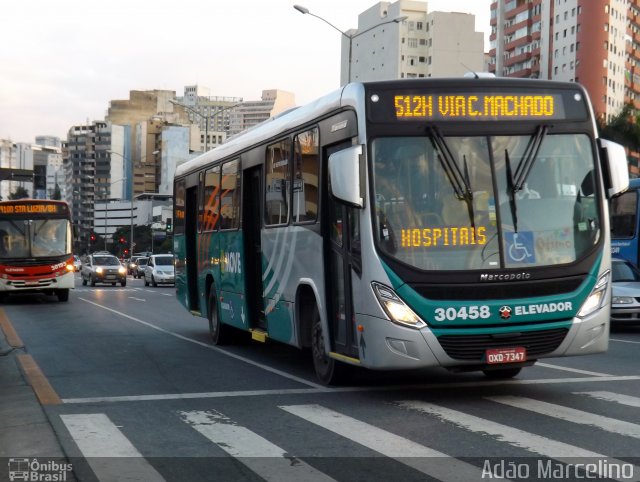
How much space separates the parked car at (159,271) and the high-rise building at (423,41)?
90318mm

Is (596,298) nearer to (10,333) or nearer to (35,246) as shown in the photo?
(10,333)

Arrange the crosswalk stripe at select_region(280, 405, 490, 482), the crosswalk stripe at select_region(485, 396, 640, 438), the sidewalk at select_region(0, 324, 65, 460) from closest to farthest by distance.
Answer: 1. the crosswalk stripe at select_region(280, 405, 490, 482)
2. the sidewalk at select_region(0, 324, 65, 460)
3. the crosswalk stripe at select_region(485, 396, 640, 438)

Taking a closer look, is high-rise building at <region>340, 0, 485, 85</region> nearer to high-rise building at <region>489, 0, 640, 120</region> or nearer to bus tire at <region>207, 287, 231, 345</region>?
high-rise building at <region>489, 0, 640, 120</region>

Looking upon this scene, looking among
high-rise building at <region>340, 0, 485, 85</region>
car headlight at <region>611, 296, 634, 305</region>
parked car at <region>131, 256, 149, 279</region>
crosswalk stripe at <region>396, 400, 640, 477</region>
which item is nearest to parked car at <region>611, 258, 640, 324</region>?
car headlight at <region>611, 296, 634, 305</region>

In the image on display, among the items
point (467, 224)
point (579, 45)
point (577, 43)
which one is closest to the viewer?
point (467, 224)

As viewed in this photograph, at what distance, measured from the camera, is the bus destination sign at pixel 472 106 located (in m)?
9.76

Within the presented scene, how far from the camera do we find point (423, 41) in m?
142

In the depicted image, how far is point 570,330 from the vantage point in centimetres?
962

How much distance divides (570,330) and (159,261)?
4313 centimetres

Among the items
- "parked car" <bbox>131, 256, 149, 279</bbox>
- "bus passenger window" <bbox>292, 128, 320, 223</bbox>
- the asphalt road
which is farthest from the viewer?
"parked car" <bbox>131, 256, 149, 279</bbox>

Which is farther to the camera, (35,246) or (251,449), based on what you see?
(35,246)

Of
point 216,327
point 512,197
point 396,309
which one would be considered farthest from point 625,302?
point 396,309

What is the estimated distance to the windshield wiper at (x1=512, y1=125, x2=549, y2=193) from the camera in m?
9.62

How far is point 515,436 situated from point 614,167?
329 cm
